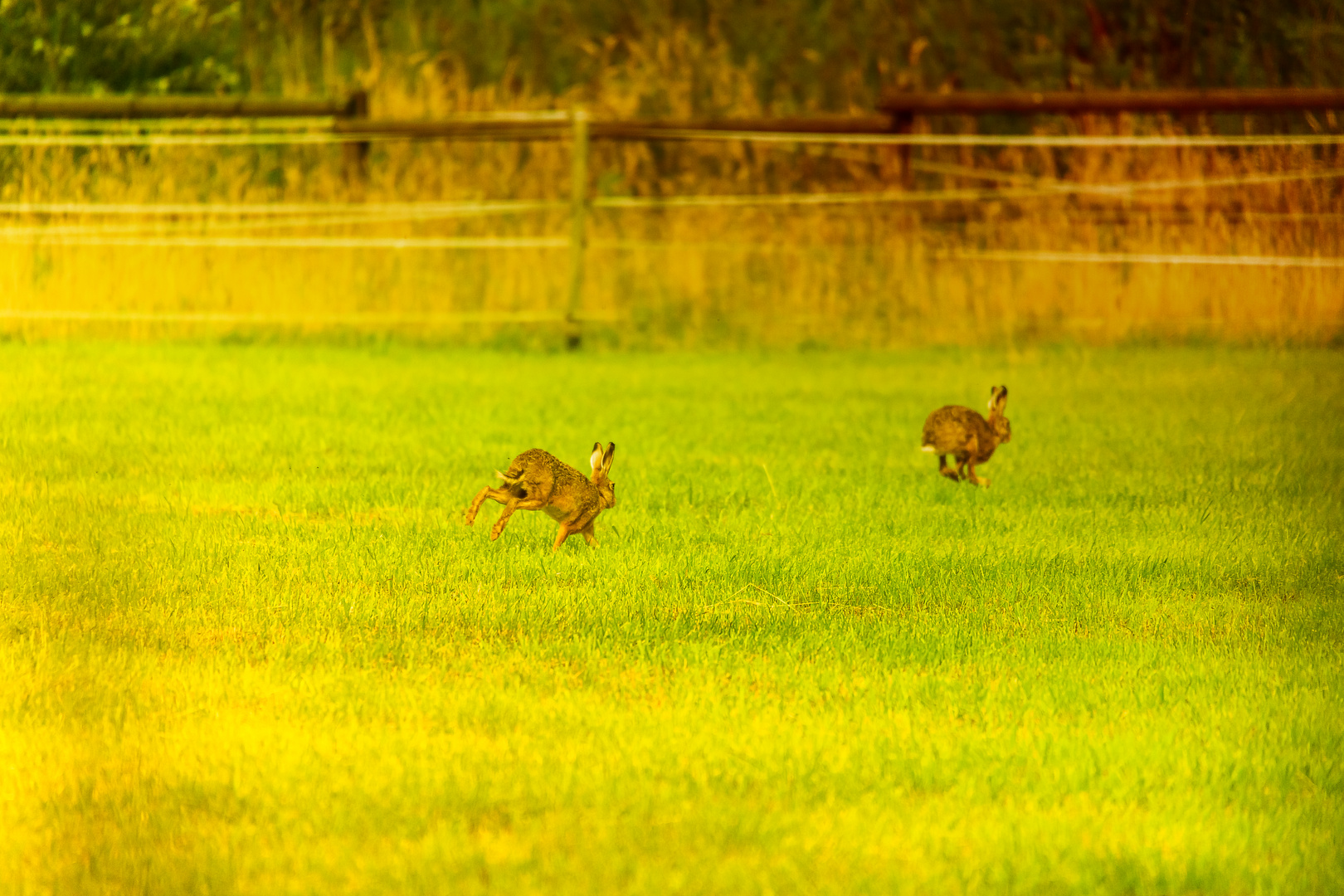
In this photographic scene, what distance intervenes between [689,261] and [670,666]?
367 inches

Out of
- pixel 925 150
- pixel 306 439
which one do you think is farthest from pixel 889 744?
pixel 925 150

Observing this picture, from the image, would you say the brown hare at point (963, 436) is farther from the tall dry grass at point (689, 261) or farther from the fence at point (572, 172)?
the tall dry grass at point (689, 261)

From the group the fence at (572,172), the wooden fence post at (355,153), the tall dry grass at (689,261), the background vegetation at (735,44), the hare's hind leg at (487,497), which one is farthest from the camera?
the background vegetation at (735,44)

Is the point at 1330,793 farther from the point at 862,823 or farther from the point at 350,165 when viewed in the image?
the point at 350,165

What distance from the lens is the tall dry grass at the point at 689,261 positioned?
12.5m

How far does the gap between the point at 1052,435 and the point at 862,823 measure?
17.5 feet

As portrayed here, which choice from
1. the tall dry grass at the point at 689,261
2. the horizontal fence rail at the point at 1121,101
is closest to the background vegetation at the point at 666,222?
the tall dry grass at the point at 689,261

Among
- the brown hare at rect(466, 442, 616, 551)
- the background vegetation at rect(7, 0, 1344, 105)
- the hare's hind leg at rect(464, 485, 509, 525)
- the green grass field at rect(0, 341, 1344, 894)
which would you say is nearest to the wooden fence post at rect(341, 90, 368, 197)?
the background vegetation at rect(7, 0, 1344, 105)

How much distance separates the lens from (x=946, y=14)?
2061cm

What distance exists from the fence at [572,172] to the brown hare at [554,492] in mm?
6769

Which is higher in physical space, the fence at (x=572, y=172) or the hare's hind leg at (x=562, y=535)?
the fence at (x=572, y=172)

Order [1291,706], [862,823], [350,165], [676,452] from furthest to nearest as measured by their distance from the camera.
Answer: [350,165] → [676,452] → [1291,706] → [862,823]

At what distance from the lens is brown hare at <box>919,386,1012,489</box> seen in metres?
6.88

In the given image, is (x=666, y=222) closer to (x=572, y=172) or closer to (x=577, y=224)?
(x=572, y=172)
